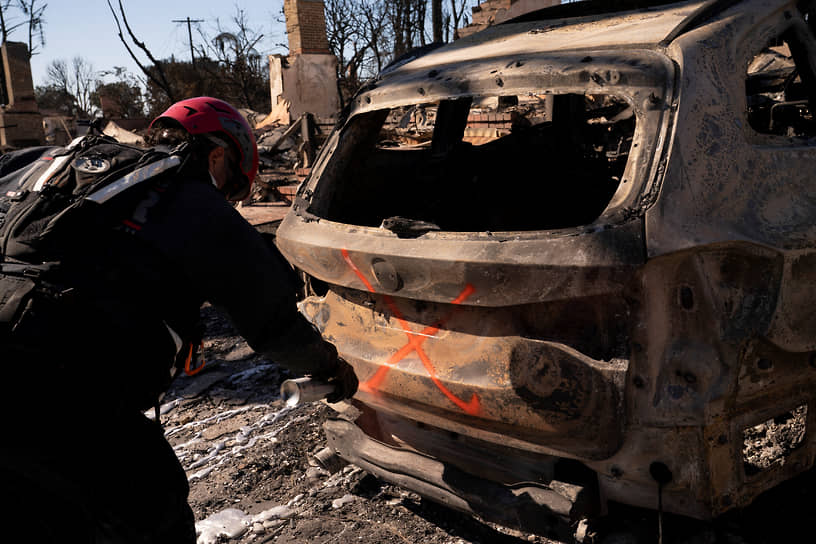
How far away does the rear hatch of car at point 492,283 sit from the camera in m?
1.92

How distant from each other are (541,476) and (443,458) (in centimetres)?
38

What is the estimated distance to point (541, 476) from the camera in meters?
Result: 2.15

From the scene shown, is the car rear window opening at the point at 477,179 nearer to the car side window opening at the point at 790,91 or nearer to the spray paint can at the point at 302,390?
the car side window opening at the point at 790,91

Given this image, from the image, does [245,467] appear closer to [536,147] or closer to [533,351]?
[533,351]

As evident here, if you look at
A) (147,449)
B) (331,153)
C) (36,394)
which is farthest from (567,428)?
(331,153)

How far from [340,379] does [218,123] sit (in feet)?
2.79

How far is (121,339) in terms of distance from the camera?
1.65 meters

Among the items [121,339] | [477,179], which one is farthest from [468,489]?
[477,179]

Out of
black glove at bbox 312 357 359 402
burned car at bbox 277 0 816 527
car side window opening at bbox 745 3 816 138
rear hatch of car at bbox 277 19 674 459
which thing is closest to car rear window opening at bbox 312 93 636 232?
rear hatch of car at bbox 277 19 674 459

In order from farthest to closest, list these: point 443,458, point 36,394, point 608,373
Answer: point 443,458
point 608,373
point 36,394

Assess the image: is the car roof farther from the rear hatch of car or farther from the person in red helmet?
the person in red helmet

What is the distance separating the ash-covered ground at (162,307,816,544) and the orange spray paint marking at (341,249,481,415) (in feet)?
1.54

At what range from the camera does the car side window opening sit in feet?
8.66

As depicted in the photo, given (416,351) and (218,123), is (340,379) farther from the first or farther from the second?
(218,123)
